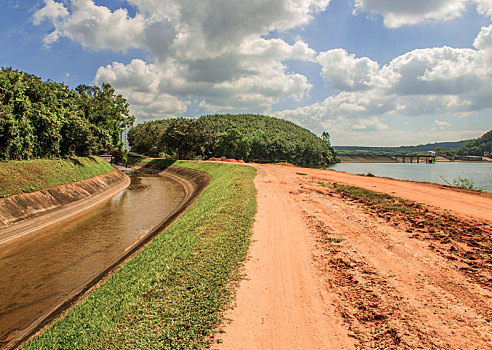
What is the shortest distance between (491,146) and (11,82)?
18067 cm

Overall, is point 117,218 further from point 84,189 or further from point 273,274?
point 273,274

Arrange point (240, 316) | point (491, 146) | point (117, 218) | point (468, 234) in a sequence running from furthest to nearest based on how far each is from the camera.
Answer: point (491, 146) → point (117, 218) → point (468, 234) → point (240, 316)

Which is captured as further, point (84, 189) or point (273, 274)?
point (84, 189)

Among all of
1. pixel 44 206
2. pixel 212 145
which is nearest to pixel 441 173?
pixel 212 145

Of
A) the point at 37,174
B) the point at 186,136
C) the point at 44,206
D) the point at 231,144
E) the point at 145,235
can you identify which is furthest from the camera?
the point at 231,144

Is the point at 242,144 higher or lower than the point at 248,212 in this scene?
higher

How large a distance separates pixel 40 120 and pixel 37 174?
806 cm

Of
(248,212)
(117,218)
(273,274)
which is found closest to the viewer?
(273,274)

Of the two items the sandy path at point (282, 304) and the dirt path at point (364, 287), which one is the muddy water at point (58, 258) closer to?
the sandy path at point (282, 304)

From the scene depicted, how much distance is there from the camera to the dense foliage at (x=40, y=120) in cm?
Result: 2310

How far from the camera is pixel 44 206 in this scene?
21219mm

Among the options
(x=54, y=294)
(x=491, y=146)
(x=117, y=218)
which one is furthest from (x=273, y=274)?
(x=491, y=146)

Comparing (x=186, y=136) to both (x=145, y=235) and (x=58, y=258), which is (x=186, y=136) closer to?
(x=145, y=235)

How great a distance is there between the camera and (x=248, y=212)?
48.8ft
